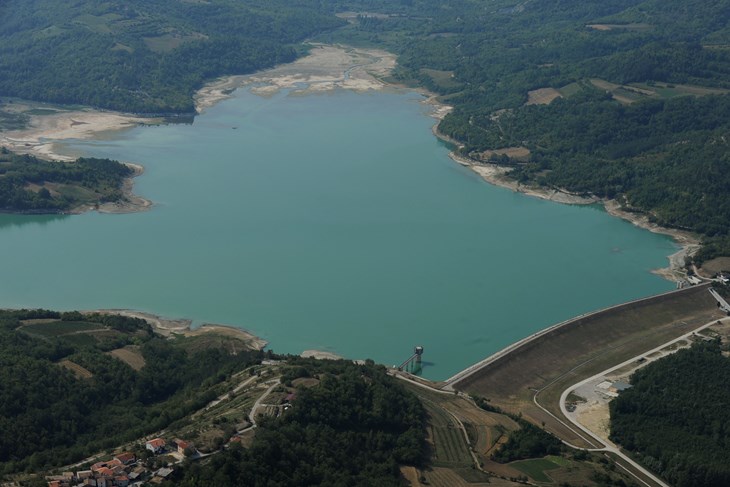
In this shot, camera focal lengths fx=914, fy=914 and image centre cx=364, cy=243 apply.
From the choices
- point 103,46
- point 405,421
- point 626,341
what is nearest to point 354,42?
point 103,46

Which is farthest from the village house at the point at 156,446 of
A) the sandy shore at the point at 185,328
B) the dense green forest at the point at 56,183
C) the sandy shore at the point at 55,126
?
the sandy shore at the point at 55,126

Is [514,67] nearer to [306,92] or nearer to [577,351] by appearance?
[306,92]

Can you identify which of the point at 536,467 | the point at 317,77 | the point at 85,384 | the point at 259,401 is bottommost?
the point at 536,467

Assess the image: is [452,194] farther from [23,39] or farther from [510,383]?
[23,39]

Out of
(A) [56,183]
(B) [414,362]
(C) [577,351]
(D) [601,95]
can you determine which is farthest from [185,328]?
(D) [601,95]

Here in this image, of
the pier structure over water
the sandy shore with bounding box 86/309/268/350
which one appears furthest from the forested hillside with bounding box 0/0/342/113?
the pier structure over water

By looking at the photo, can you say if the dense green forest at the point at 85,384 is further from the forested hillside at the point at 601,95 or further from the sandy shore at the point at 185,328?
the forested hillside at the point at 601,95
